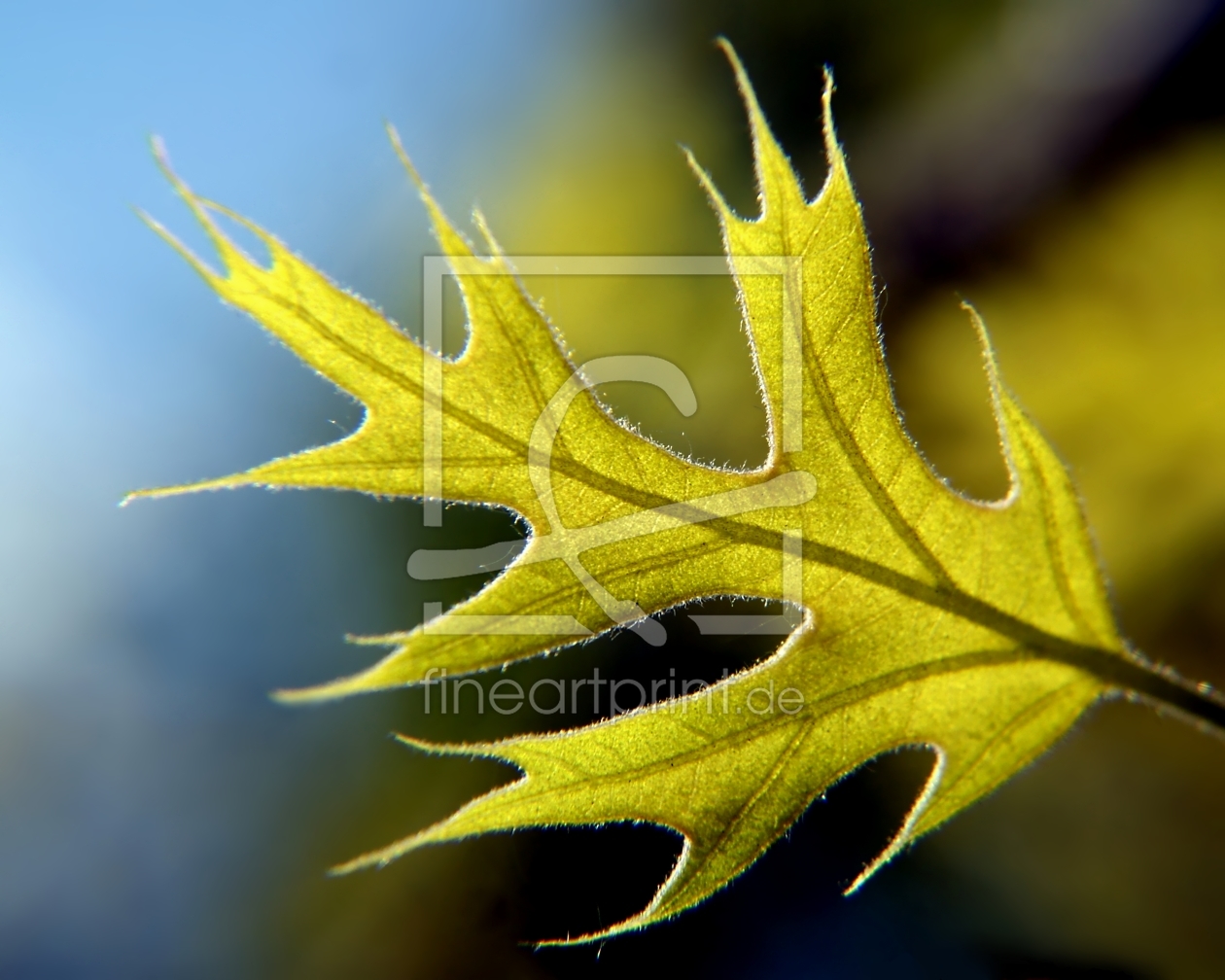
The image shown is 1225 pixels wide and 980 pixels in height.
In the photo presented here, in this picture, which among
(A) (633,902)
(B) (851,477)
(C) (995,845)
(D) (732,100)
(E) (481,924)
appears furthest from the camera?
(D) (732,100)

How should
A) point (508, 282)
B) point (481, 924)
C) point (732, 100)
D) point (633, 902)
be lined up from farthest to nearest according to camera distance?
point (732, 100) < point (481, 924) < point (633, 902) < point (508, 282)

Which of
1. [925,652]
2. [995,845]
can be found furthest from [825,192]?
[995,845]

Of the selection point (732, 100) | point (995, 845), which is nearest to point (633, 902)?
point (995, 845)

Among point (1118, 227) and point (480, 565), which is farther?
point (1118, 227)

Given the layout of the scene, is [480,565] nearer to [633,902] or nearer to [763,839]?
[763,839]

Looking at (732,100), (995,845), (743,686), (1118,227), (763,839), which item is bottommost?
(995,845)

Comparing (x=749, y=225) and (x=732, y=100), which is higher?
(x=732, y=100)
